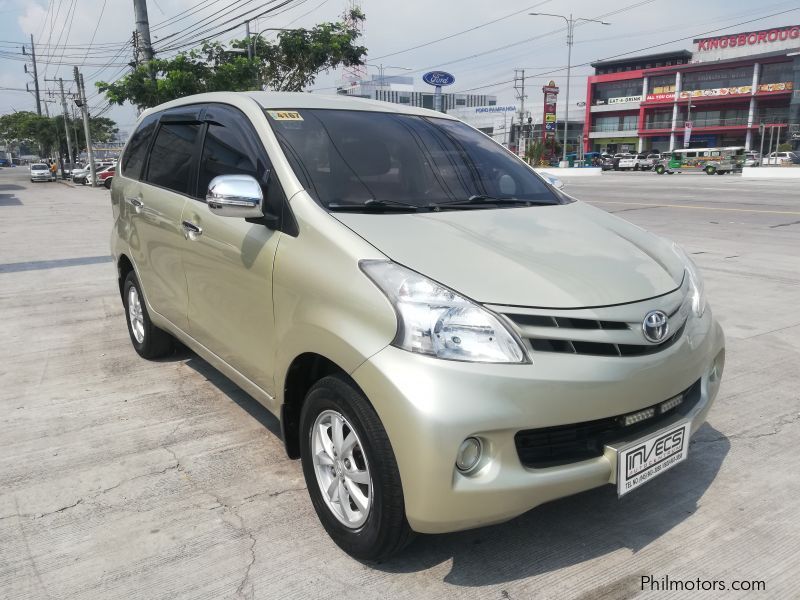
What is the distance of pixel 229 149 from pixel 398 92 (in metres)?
102

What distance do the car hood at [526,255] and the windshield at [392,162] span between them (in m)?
0.24

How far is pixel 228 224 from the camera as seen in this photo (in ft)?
10.5

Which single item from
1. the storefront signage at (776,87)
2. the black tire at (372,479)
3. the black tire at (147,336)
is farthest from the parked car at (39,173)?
the storefront signage at (776,87)

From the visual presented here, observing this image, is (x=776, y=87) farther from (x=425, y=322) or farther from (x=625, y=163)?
(x=425, y=322)

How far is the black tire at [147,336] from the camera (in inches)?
187

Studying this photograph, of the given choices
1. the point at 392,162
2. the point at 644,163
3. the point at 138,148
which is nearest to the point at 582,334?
the point at 392,162

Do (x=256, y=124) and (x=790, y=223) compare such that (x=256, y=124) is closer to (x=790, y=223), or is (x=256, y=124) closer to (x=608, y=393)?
(x=608, y=393)

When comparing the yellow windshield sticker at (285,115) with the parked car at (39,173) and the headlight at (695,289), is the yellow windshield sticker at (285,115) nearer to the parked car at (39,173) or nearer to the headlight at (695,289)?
the headlight at (695,289)

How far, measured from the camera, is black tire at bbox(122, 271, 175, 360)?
4.74 metres

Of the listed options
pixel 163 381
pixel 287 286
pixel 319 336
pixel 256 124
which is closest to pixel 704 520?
pixel 319 336

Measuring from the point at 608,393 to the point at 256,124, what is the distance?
6.72ft

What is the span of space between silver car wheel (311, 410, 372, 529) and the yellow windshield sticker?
1.52 meters

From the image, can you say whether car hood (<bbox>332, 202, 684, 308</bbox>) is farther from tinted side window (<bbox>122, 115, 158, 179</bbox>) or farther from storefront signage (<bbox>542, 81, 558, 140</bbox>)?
storefront signage (<bbox>542, 81, 558, 140</bbox>)

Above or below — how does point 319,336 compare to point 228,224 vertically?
below
